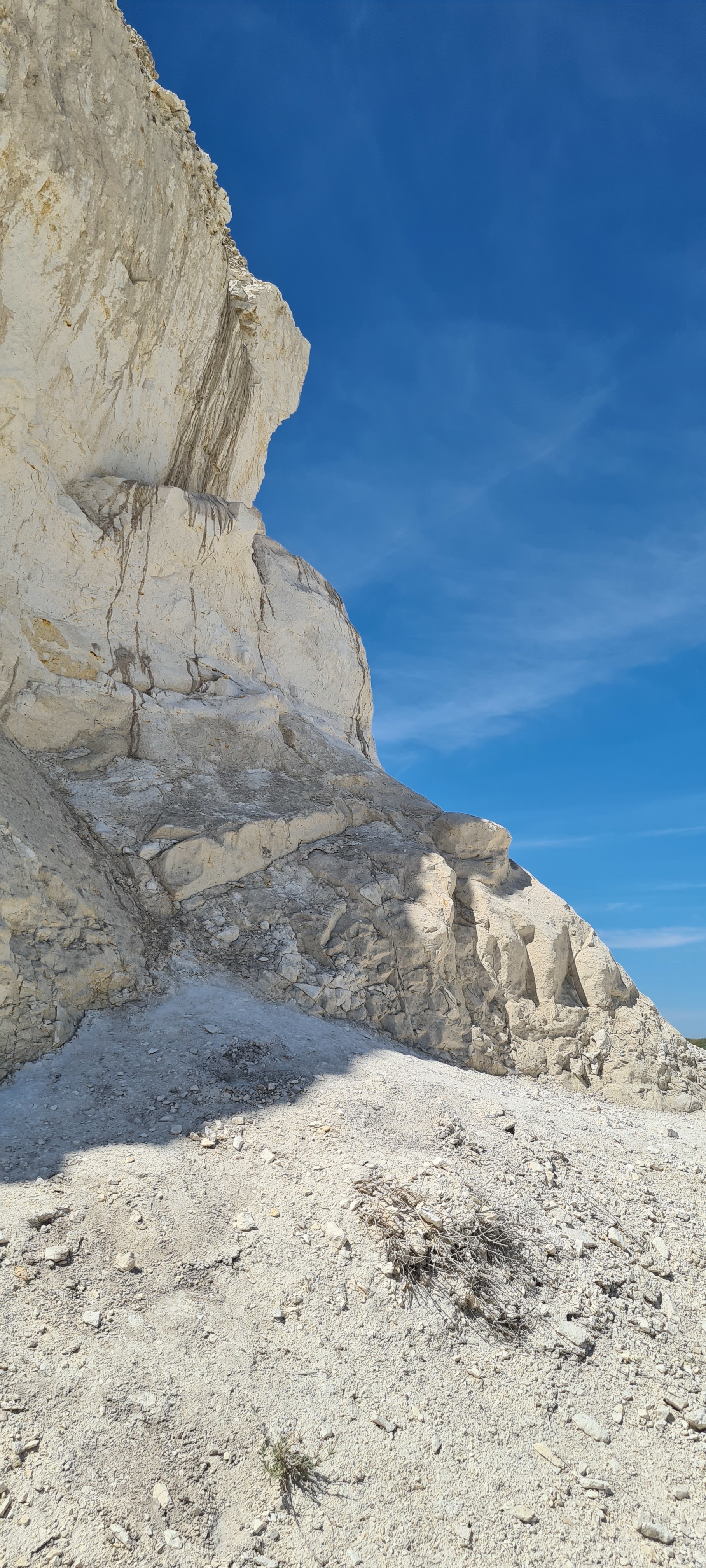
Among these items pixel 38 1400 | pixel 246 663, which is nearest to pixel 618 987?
pixel 246 663

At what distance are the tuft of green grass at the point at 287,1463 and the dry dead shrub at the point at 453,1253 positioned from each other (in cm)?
118

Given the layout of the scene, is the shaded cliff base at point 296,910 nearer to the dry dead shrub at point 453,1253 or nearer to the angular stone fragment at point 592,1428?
the dry dead shrub at point 453,1253

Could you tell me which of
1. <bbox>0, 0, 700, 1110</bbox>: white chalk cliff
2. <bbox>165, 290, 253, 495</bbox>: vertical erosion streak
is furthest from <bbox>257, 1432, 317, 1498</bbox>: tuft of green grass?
<bbox>165, 290, 253, 495</bbox>: vertical erosion streak

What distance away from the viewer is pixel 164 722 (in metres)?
10.8

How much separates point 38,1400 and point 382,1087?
3731 millimetres

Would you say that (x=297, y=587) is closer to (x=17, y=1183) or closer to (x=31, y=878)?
(x=31, y=878)

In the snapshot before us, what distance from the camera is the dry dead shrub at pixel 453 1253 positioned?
16.3 feet

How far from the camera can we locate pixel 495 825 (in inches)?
474

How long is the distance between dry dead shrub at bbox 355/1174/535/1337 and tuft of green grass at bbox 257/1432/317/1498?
118 cm

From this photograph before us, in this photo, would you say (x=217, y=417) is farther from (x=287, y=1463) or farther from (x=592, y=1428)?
(x=592, y=1428)

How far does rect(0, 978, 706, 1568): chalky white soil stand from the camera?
369 centimetres

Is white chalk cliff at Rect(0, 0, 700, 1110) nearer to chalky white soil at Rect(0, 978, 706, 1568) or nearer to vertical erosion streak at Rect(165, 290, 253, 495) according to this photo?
vertical erosion streak at Rect(165, 290, 253, 495)

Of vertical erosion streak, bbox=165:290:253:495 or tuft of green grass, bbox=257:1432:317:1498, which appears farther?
vertical erosion streak, bbox=165:290:253:495

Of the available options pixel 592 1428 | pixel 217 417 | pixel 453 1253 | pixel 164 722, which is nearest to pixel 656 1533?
pixel 592 1428
